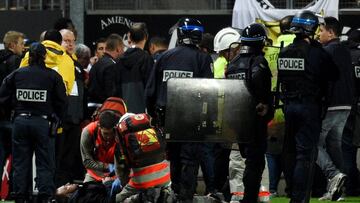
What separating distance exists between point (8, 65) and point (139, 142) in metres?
5.43

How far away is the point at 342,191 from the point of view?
16.2 m

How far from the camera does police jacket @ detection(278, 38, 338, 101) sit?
1418 centimetres

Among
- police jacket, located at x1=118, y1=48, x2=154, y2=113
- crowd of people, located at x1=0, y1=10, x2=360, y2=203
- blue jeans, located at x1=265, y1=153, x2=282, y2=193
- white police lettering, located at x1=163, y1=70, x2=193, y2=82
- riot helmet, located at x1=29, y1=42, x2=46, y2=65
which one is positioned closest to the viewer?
crowd of people, located at x1=0, y1=10, x2=360, y2=203

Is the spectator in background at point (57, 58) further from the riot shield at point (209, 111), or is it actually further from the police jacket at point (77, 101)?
the riot shield at point (209, 111)

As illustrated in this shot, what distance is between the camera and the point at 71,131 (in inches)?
683

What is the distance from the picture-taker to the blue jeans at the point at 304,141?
46.4ft

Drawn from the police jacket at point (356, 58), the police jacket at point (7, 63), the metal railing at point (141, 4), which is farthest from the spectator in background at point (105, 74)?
the metal railing at point (141, 4)

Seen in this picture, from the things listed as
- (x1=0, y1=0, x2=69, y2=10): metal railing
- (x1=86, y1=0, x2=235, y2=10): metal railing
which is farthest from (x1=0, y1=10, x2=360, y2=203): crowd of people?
(x1=0, y1=0, x2=69, y2=10): metal railing

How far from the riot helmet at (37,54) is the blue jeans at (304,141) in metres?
3.08

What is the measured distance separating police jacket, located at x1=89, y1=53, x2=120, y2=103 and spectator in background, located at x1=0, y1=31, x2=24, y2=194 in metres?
0.99

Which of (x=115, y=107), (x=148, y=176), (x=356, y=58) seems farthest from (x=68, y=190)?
(x=356, y=58)

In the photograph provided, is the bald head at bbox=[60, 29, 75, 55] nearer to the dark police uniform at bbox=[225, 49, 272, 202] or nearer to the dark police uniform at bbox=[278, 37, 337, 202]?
the dark police uniform at bbox=[225, 49, 272, 202]

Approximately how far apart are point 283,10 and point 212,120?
6.19 metres

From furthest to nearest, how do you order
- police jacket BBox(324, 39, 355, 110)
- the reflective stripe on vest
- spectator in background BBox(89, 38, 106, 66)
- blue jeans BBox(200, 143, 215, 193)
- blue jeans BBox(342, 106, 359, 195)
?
1. spectator in background BBox(89, 38, 106, 66)
2. blue jeans BBox(342, 106, 359, 195)
3. police jacket BBox(324, 39, 355, 110)
4. blue jeans BBox(200, 143, 215, 193)
5. the reflective stripe on vest
